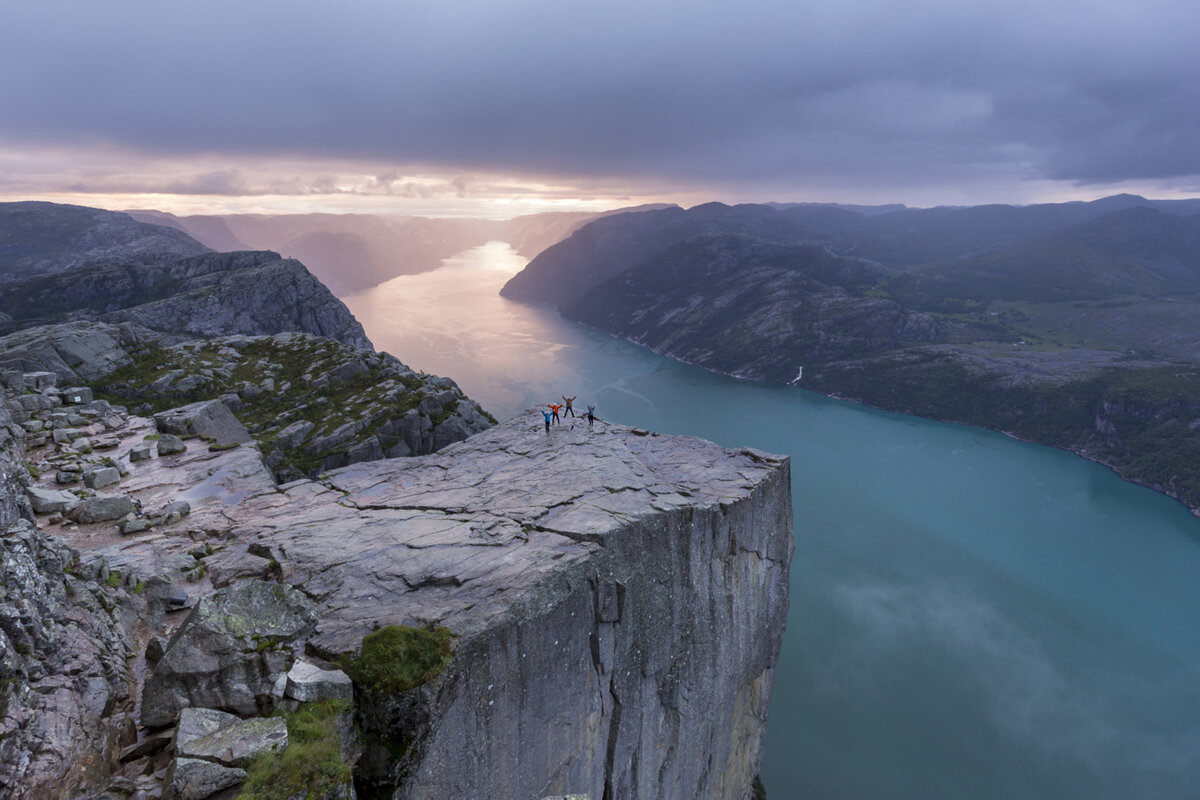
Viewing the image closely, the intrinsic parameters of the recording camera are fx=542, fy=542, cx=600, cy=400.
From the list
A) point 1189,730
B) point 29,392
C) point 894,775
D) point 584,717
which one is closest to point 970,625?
point 1189,730

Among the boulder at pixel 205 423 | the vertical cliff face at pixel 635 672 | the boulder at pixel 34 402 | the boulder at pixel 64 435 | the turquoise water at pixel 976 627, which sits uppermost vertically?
the boulder at pixel 34 402

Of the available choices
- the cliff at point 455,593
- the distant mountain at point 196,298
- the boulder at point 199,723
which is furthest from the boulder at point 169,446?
the distant mountain at point 196,298

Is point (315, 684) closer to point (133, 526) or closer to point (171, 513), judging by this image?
point (133, 526)

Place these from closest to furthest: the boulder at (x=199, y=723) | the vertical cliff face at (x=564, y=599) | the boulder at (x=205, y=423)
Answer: the boulder at (x=199, y=723) < the vertical cliff face at (x=564, y=599) < the boulder at (x=205, y=423)

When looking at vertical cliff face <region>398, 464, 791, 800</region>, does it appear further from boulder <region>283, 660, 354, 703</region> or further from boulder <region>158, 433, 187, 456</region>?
boulder <region>158, 433, 187, 456</region>

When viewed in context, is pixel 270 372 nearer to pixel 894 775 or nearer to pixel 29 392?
pixel 29 392

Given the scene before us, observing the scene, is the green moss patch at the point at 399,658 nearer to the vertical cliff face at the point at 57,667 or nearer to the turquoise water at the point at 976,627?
the vertical cliff face at the point at 57,667

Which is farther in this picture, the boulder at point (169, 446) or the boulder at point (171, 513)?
the boulder at point (169, 446)
